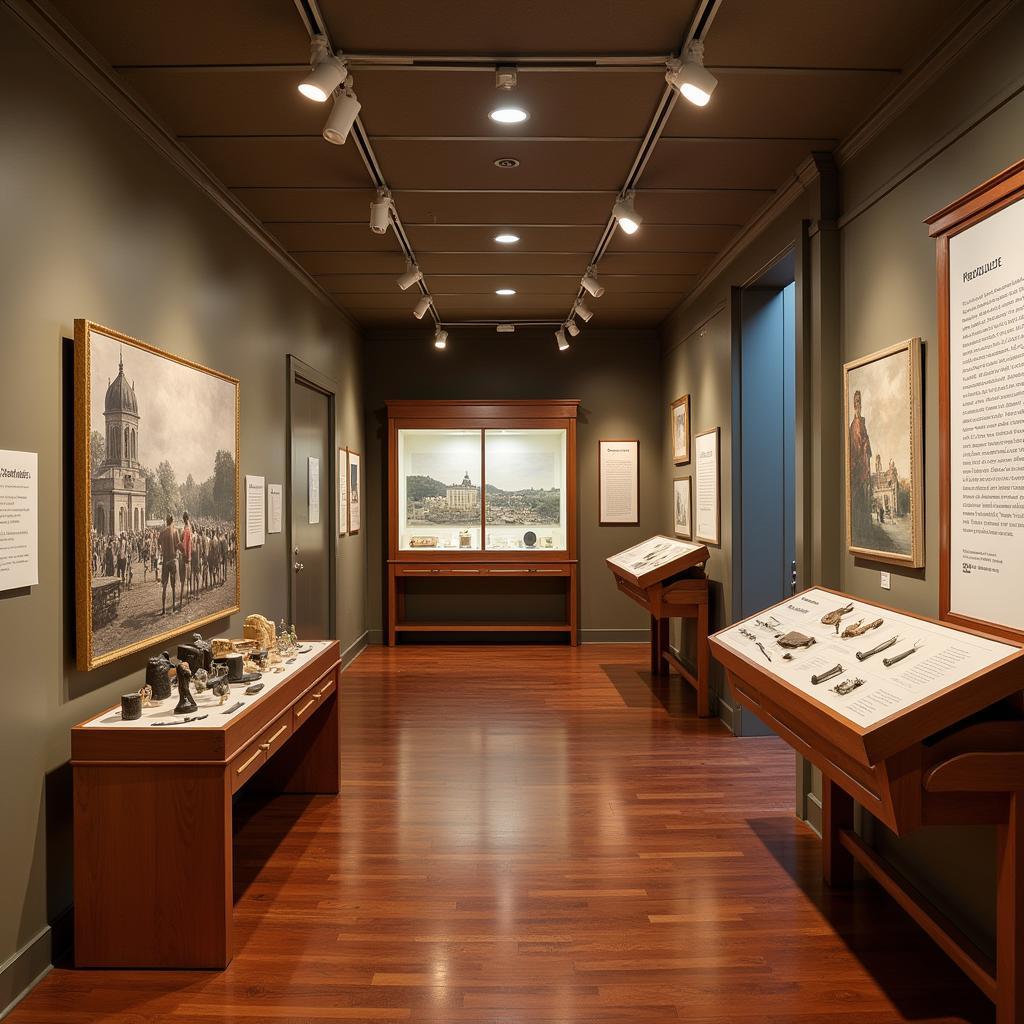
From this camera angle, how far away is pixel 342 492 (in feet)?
24.4

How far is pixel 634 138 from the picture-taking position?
3.85 m

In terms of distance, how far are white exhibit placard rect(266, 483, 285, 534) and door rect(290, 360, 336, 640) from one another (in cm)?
23

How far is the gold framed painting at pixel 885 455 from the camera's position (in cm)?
312

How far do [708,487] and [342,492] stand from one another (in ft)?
10.6

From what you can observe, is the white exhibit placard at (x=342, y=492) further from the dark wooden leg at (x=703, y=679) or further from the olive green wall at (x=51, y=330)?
the olive green wall at (x=51, y=330)

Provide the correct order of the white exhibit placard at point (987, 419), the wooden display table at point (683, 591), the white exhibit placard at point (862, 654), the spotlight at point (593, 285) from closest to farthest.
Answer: the white exhibit placard at point (862, 654), the white exhibit placard at point (987, 419), the spotlight at point (593, 285), the wooden display table at point (683, 591)

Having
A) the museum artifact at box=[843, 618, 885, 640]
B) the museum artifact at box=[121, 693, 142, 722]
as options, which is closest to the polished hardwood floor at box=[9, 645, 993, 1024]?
the museum artifact at box=[121, 693, 142, 722]

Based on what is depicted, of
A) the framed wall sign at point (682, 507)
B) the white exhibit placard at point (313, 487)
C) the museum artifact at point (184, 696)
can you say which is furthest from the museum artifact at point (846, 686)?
the white exhibit placard at point (313, 487)

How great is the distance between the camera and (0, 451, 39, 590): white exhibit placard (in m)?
2.47

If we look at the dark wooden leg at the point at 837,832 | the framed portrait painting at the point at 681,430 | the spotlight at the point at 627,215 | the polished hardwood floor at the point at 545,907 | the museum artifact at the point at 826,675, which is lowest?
the polished hardwood floor at the point at 545,907

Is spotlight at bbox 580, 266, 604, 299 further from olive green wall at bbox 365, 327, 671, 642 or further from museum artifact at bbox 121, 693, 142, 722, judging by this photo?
museum artifact at bbox 121, 693, 142, 722

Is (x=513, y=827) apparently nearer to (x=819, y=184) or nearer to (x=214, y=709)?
(x=214, y=709)

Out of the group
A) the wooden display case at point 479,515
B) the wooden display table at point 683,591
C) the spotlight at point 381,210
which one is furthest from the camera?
the wooden display case at point 479,515

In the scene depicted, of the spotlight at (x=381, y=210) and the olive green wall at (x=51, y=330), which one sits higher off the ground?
the spotlight at (x=381, y=210)
